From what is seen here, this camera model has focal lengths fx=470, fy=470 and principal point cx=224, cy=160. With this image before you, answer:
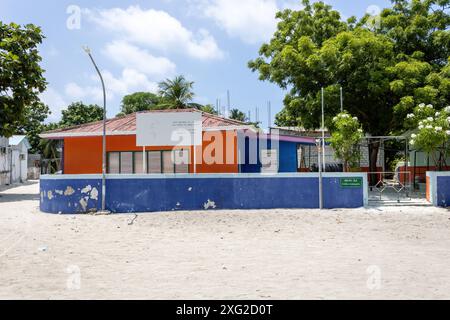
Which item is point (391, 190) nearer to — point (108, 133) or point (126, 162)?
point (126, 162)

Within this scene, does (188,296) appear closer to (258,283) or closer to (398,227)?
(258,283)

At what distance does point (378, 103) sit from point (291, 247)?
14337 mm

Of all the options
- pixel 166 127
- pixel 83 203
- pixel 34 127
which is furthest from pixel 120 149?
pixel 34 127

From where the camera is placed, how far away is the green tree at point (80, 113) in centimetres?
5128

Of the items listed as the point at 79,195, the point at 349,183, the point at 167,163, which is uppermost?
the point at 167,163

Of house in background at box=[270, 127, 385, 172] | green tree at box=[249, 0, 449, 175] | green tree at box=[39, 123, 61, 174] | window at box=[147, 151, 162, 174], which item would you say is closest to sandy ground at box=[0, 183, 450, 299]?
window at box=[147, 151, 162, 174]

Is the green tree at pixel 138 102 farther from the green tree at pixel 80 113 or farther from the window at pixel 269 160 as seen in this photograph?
the window at pixel 269 160

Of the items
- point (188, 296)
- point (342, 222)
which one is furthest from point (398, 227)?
point (188, 296)

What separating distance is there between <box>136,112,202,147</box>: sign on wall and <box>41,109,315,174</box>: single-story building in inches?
84.2

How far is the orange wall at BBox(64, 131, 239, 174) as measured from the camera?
19016 mm

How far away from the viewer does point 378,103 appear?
22.0 m

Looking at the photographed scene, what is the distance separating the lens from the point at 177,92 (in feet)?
147

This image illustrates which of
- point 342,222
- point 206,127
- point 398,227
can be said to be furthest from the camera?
point 206,127

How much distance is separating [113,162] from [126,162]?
0.64m
